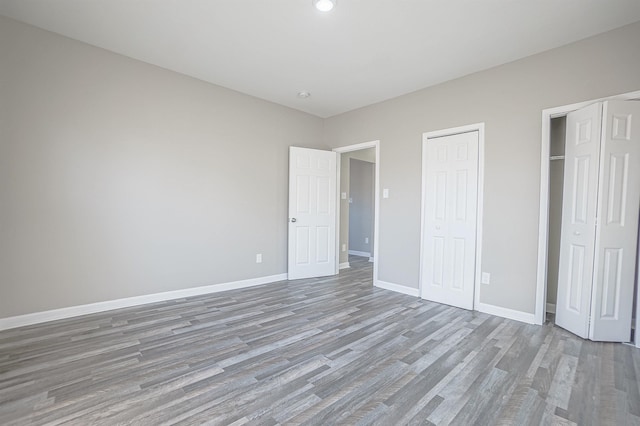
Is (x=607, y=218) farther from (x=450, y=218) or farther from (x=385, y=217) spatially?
(x=385, y=217)

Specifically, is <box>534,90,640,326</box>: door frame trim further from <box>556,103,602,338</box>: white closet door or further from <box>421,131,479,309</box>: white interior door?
<box>421,131,479,309</box>: white interior door

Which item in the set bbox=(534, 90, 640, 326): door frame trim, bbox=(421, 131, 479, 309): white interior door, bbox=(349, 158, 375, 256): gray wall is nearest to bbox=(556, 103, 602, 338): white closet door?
bbox=(534, 90, 640, 326): door frame trim

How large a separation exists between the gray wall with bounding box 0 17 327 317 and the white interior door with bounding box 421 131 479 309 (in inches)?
93.1

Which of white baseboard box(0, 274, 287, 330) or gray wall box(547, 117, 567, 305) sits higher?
gray wall box(547, 117, 567, 305)

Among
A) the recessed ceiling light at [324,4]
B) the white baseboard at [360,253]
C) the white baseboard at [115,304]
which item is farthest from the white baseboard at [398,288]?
the recessed ceiling light at [324,4]

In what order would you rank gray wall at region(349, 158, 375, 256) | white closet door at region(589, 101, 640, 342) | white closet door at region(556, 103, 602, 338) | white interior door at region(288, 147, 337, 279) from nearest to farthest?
white closet door at region(589, 101, 640, 342) < white closet door at region(556, 103, 602, 338) < white interior door at region(288, 147, 337, 279) < gray wall at region(349, 158, 375, 256)

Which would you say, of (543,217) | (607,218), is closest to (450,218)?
(543,217)

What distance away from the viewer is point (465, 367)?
2121mm

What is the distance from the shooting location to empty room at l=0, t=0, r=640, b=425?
187cm

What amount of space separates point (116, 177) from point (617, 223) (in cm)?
486

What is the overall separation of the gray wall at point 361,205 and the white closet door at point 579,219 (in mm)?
4325

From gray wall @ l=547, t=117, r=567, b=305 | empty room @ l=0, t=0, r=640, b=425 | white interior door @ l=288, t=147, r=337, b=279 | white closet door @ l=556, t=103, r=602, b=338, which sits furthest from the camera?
white interior door @ l=288, t=147, r=337, b=279

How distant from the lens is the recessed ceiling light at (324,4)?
2.23 meters

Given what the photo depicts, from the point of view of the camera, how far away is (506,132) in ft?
10.3
